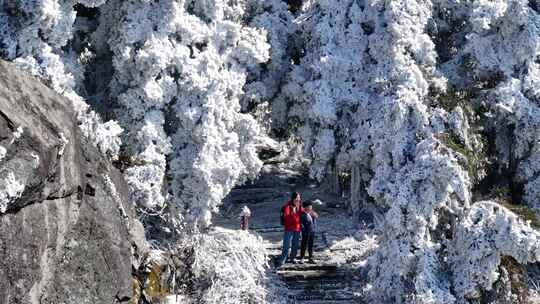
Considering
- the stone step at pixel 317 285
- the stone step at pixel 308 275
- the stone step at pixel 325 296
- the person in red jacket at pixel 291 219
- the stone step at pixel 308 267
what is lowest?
the stone step at pixel 325 296

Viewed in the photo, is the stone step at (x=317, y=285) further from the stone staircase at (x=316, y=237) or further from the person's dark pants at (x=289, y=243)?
the person's dark pants at (x=289, y=243)

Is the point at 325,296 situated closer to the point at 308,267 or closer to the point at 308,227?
the point at 308,267

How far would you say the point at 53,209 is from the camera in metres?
11.0

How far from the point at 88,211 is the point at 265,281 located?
3.73 meters

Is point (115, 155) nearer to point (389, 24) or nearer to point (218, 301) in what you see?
point (218, 301)

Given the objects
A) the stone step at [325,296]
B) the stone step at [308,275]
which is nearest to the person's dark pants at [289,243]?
the stone step at [308,275]

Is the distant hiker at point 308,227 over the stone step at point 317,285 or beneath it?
over

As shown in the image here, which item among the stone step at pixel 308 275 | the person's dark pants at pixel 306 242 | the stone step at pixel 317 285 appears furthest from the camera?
the person's dark pants at pixel 306 242

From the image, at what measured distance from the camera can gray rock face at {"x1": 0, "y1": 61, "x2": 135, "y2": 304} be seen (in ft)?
32.7

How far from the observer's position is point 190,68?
1520 cm

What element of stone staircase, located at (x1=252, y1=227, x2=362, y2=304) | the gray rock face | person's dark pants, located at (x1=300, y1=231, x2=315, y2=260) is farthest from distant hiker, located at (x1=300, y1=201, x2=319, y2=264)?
the gray rock face

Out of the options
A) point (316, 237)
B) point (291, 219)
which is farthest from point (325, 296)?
point (316, 237)

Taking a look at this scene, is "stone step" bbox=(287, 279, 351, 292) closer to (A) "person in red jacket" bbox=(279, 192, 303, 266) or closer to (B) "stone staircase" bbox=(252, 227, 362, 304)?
(B) "stone staircase" bbox=(252, 227, 362, 304)

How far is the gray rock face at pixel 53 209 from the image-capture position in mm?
9969
